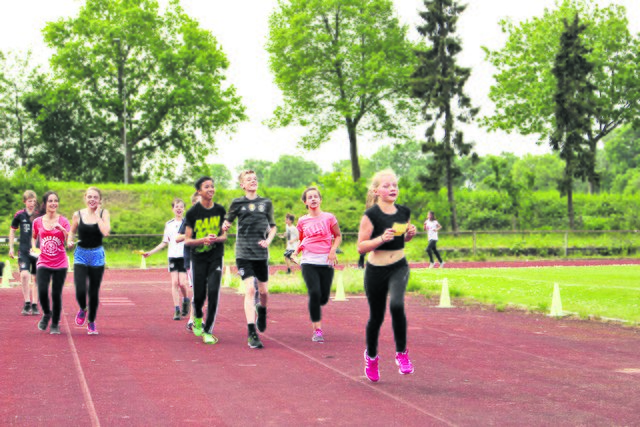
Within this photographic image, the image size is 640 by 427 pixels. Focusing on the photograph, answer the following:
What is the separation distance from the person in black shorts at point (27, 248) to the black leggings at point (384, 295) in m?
8.17

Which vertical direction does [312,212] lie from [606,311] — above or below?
above

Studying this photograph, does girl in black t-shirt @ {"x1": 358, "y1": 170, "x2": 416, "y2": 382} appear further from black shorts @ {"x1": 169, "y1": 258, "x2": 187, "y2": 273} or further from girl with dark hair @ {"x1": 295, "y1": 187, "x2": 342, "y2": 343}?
black shorts @ {"x1": 169, "y1": 258, "x2": 187, "y2": 273}

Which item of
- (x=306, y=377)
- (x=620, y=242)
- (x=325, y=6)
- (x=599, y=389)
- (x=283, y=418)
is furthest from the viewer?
(x=325, y=6)

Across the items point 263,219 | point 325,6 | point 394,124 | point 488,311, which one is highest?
point 325,6

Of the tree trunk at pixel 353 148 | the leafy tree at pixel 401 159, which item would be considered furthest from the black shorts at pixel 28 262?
the leafy tree at pixel 401 159

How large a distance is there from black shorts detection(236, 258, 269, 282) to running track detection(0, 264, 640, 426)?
2.62 ft

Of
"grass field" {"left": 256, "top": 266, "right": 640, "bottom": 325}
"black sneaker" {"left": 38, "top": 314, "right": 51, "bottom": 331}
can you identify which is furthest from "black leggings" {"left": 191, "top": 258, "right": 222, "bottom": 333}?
"grass field" {"left": 256, "top": 266, "right": 640, "bottom": 325}

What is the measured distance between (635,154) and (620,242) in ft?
240

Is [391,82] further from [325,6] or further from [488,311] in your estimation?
[488,311]

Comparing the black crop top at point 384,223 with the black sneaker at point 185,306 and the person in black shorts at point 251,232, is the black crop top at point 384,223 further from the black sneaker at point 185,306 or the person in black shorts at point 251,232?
the black sneaker at point 185,306

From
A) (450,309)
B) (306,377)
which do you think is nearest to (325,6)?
(450,309)

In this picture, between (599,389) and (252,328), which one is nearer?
(599,389)

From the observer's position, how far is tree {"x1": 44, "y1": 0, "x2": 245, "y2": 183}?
53844 millimetres

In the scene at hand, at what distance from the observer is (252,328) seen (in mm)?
9844
